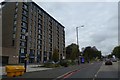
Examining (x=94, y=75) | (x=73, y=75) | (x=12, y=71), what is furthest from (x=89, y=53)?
(x=12, y=71)

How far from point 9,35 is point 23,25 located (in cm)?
671

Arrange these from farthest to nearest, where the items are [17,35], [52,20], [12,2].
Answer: [52,20] < [12,2] < [17,35]

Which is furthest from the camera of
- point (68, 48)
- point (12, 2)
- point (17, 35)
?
point (68, 48)

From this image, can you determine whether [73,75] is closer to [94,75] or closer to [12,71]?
[94,75]

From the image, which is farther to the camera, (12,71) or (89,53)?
(89,53)

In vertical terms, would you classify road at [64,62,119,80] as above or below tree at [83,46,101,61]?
below

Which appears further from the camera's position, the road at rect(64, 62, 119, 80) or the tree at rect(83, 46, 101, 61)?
the tree at rect(83, 46, 101, 61)

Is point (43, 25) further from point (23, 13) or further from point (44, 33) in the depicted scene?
point (23, 13)

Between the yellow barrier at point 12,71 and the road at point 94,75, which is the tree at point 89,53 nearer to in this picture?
the road at point 94,75

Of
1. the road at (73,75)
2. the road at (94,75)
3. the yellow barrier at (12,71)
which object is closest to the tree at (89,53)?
the road at (94,75)

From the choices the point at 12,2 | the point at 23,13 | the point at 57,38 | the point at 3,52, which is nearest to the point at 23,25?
the point at 23,13

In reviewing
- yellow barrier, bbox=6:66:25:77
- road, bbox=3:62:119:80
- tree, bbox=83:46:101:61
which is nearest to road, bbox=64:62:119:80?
road, bbox=3:62:119:80

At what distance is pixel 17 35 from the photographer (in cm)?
8612

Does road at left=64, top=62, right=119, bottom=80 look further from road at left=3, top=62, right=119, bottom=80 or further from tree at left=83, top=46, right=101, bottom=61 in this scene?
tree at left=83, top=46, right=101, bottom=61
